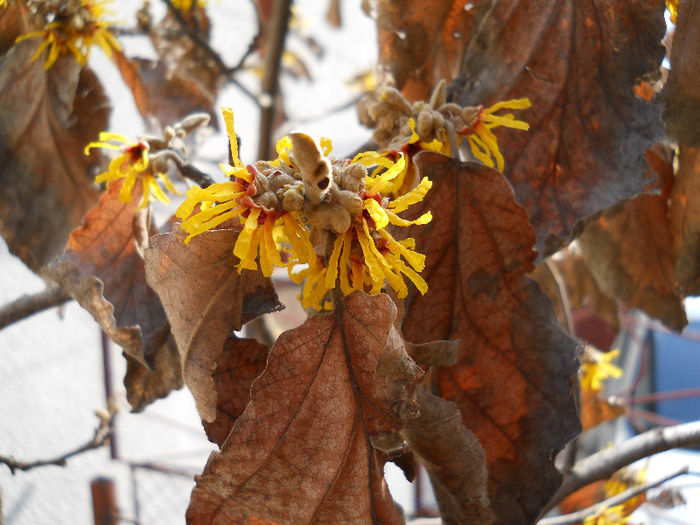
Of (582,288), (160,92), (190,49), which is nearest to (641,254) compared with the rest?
(582,288)

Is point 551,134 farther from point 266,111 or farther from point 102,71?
point 102,71

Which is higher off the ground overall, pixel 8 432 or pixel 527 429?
pixel 8 432

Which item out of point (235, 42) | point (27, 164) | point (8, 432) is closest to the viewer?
point (27, 164)

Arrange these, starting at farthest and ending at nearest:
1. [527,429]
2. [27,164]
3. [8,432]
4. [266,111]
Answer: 1. [266,111]
2. [8,432]
3. [27,164]
4. [527,429]

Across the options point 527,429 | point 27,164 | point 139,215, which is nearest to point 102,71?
point 27,164

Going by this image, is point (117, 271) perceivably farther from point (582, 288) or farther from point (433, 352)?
point (582, 288)

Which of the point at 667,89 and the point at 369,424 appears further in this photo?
the point at 667,89

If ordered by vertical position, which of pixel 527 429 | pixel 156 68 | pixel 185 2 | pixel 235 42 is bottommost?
pixel 527 429
